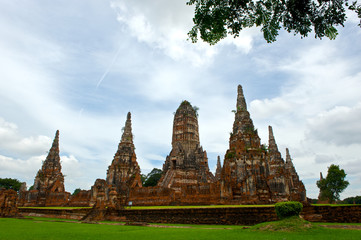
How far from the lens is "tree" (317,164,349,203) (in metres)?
39.5

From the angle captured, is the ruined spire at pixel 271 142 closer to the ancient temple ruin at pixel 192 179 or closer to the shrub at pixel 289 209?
the ancient temple ruin at pixel 192 179

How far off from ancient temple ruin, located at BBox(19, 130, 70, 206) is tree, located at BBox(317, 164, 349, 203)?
4006 centimetres

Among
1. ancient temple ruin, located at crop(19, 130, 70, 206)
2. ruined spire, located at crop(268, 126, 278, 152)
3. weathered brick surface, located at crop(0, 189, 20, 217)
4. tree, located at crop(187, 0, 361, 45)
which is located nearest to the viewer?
tree, located at crop(187, 0, 361, 45)

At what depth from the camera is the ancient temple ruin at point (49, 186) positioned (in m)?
31.8

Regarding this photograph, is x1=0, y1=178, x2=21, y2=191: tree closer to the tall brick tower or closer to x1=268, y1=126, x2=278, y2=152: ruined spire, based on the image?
the tall brick tower

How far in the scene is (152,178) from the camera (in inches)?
2467

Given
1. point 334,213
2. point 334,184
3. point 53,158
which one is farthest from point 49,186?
point 334,184

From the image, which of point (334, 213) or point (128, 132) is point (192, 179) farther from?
point (334, 213)

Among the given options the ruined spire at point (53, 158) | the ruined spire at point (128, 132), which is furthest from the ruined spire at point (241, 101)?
the ruined spire at point (53, 158)

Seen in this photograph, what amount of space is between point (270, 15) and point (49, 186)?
3746 centimetres

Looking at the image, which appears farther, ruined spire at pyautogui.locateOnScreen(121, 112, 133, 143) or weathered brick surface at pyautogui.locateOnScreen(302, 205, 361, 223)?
ruined spire at pyautogui.locateOnScreen(121, 112, 133, 143)

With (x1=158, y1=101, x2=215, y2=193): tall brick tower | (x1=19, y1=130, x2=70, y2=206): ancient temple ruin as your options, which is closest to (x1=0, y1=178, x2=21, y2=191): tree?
(x1=19, y1=130, x2=70, y2=206): ancient temple ruin

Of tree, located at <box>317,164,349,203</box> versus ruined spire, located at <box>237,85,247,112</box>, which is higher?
ruined spire, located at <box>237,85,247,112</box>

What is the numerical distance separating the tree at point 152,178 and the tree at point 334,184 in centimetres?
3708
